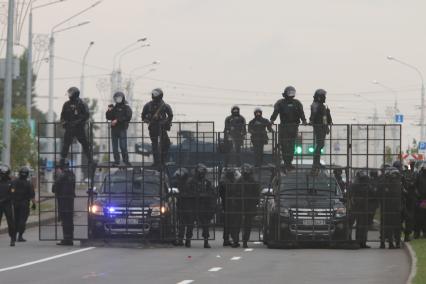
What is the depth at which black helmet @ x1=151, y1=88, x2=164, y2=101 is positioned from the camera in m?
29.7

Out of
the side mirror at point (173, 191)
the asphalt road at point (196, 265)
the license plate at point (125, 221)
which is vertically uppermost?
the side mirror at point (173, 191)

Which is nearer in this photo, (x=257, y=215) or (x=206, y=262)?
(x=206, y=262)

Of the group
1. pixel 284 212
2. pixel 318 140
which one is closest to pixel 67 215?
pixel 284 212

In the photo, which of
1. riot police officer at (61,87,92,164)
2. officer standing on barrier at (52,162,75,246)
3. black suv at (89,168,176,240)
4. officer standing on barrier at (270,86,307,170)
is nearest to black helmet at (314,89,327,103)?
officer standing on barrier at (270,86,307,170)

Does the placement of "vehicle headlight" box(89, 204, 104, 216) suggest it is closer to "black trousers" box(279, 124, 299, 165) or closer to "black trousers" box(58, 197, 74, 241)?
"black trousers" box(58, 197, 74, 241)

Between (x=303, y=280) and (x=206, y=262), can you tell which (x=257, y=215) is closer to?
(x=206, y=262)

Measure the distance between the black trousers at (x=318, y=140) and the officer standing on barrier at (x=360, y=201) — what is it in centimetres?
98

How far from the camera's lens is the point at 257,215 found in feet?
97.8

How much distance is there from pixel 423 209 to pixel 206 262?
7.71 meters

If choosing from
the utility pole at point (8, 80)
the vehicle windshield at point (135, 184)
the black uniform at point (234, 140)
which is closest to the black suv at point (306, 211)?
the black uniform at point (234, 140)

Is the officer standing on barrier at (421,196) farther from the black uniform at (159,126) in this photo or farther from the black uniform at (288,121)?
the black uniform at (159,126)

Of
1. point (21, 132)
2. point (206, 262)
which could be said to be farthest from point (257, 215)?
point (21, 132)

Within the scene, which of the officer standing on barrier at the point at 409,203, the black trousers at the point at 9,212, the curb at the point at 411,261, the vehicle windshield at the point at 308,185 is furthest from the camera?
the black trousers at the point at 9,212

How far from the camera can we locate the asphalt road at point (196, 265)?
803 inches
